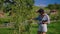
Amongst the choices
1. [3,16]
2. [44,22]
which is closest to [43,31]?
[44,22]

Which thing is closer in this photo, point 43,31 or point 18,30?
point 43,31

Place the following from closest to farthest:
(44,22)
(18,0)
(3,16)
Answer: (44,22) < (18,0) < (3,16)

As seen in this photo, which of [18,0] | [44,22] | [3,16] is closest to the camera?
[44,22]

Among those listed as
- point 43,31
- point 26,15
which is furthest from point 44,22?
point 26,15

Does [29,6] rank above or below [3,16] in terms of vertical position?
above

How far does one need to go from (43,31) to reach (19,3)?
1.61 m

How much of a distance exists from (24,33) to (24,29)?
26 cm

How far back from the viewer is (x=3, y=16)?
103 feet

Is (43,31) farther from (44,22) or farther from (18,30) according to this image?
(18,30)

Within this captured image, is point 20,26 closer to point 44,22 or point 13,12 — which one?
point 13,12

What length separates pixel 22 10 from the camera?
28.6 ft

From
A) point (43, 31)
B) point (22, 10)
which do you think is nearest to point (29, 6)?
point (22, 10)

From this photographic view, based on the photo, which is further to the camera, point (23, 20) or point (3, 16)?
point (3, 16)

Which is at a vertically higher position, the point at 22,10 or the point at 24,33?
the point at 22,10
